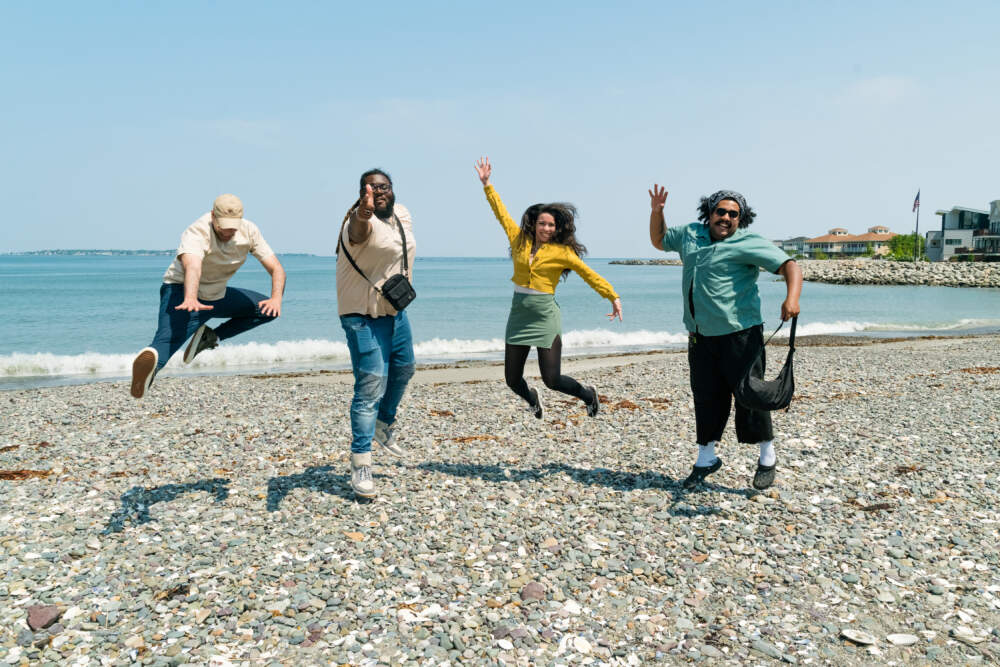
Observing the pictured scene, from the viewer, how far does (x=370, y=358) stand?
17.1 feet

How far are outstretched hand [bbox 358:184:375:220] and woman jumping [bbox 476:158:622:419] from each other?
6.58 ft

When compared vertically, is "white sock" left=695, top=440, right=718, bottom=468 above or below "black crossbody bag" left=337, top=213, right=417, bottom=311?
below

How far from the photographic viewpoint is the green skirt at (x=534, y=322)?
6.32 meters

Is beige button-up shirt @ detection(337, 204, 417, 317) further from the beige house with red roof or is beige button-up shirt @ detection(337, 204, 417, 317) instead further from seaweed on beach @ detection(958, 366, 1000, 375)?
the beige house with red roof

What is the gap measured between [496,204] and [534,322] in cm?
126

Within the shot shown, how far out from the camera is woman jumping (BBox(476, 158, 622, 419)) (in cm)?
633

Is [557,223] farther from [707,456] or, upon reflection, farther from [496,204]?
[707,456]

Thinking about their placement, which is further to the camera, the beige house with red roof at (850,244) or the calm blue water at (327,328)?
the beige house with red roof at (850,244)

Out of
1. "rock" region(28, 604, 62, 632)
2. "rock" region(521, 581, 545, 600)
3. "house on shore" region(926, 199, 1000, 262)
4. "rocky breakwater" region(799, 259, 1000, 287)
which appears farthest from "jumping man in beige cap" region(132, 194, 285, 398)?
"house on shore" region(926, 199, 1000, 262)

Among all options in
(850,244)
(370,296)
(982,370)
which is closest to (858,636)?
(370,296)

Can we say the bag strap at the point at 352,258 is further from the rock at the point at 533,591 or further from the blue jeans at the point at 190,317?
the rock at the point at 533,591

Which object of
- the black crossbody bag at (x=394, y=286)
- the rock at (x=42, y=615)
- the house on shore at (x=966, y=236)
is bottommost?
the rock at (x=42, y=615)

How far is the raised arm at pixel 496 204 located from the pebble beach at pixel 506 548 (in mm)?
2324

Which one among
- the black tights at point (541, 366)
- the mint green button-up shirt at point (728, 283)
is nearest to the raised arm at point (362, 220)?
the black tights at point (541, 366)
